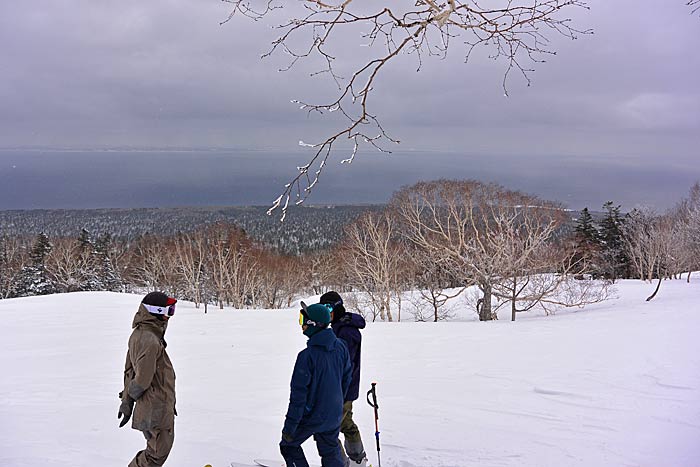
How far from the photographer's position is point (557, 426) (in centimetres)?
629

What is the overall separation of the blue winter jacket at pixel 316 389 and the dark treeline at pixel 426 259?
18.4 meters

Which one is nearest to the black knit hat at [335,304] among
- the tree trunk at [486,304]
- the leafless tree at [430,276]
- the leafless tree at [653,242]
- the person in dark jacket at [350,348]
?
the person in dark jacket at [350,348]

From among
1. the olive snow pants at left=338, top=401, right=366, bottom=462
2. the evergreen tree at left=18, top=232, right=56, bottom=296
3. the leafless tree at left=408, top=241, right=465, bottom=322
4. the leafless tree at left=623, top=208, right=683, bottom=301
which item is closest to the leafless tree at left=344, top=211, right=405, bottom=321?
the leafless tree at left=408, top=241, right=465, bottom=322

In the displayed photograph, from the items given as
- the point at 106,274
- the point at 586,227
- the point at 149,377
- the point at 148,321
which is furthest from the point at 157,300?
the point at 106,274

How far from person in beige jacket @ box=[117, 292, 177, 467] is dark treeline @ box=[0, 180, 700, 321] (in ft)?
61.6

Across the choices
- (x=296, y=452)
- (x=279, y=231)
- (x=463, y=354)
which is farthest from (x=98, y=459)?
(x=279, y=231)

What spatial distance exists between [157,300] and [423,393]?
539 centimetres

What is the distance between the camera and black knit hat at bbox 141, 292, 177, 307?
3815 millimetres

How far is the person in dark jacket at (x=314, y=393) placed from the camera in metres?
3.62

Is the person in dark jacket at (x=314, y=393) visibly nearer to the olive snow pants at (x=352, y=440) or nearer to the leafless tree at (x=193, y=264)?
the olive snow pants at (x=352, y=440)

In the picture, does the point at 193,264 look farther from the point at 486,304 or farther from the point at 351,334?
the point at 351,334

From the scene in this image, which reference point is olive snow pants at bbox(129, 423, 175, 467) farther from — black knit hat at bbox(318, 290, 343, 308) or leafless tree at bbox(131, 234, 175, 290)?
leafless tree at bbox(131, 234, 175, 290)

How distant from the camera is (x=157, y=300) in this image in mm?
3850

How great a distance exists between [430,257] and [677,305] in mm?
10071
